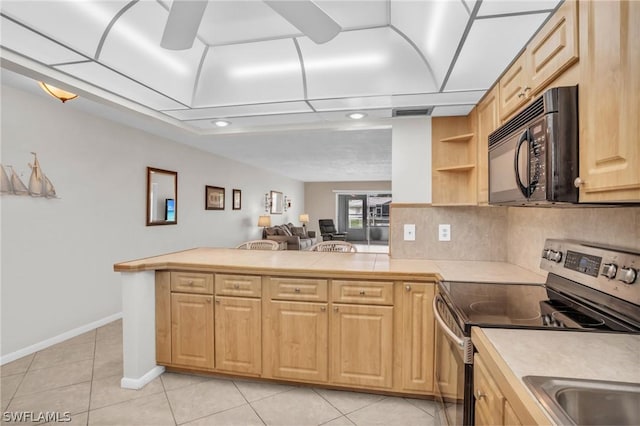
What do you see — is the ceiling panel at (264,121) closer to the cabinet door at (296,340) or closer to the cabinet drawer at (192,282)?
the cabinet drawer at (192,282)

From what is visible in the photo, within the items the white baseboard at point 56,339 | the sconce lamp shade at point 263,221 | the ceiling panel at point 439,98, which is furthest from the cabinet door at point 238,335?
the sconce lamp shade at point 263,221

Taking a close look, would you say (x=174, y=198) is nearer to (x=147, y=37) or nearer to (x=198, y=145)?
(x=198, y=145)

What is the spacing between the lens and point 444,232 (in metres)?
2.68

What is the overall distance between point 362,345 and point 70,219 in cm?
315

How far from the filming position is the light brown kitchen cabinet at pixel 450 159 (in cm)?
265

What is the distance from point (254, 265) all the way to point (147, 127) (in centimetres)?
278

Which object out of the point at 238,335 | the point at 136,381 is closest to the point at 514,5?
the point at 238,335

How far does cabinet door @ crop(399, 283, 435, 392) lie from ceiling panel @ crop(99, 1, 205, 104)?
2.12m

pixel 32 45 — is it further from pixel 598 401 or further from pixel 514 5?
pixel 598 401

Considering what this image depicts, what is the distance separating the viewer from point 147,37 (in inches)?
76.7

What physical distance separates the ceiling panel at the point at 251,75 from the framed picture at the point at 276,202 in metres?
6.45

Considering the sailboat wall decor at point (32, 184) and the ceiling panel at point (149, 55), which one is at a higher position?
the ceiling panel at point (149, 55)

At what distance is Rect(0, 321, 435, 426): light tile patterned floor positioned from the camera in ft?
6.48

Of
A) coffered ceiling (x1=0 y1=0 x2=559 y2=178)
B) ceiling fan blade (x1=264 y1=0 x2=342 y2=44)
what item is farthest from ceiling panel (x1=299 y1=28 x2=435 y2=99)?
ceiling fan blade (x1=264 y1=0 x2=342 y2=44)
